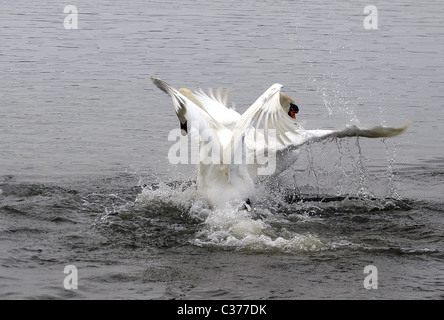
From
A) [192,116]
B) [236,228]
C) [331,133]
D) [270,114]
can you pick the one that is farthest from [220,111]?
[236,228]

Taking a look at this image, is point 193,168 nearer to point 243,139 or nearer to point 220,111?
point 220,111

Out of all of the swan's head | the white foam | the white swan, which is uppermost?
the swan's head

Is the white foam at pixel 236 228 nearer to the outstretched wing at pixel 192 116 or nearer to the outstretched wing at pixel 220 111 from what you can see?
the outstretched wing at pixel 192 116

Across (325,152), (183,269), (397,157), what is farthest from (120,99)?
(183,269)

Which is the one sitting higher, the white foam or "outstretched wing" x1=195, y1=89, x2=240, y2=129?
"outstretched wing" x1=195, y1=89, x2=240, y2=129

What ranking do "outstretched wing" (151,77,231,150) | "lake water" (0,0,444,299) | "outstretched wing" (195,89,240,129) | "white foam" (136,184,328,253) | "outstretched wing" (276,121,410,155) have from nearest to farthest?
"lake water" (0,0,444,299) < "white foam" (136,184,328,253) < "outstretched wing" (151,77,231,150) < "outstretched wing" (276,121,410,155) < "outstretched wing" (195,89,240,129)

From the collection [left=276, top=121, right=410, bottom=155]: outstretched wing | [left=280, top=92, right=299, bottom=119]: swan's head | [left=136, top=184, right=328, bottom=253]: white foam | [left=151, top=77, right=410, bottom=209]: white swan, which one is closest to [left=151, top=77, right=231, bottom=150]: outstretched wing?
[left=151, top=77, right=410, bottom=209]: white swan

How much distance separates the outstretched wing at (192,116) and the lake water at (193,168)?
2.74 feet

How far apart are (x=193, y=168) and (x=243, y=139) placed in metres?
2.92

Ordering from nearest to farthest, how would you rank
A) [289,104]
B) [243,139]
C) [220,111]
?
[243,139] < [289,104] < [220,111]

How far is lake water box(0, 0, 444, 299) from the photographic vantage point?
716 cm

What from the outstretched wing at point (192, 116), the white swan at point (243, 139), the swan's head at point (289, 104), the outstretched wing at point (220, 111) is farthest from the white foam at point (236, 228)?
the swan's head at point (289, 104)

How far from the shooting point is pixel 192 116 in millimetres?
8125

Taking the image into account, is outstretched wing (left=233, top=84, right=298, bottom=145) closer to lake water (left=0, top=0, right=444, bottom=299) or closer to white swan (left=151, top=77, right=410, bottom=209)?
white swan (left=151, top=77, right=410, bottom=209)
